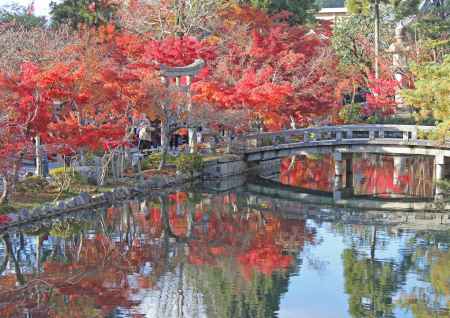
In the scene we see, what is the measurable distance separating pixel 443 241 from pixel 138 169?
1134cm

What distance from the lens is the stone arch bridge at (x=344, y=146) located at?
2939cm

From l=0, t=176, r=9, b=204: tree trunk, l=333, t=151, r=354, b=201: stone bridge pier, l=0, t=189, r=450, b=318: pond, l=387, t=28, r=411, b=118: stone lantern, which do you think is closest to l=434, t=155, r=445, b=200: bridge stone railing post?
l=333, t=151, r=354, b=201: stone bridge pier

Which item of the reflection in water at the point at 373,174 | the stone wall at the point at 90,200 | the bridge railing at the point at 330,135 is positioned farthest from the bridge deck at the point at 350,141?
the stone wall at the point at 90,200

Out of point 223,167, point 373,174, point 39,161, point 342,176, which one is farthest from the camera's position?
point 373,174

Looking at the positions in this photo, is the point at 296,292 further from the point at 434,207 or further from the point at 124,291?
the point at 434,207

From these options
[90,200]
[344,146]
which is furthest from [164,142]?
[344,146]

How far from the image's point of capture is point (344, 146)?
30984 mm

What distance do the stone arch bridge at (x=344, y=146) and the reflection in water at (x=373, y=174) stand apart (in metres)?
0.65

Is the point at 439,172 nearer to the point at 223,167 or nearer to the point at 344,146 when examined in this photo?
the point at 344,146

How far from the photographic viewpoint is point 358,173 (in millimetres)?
35469

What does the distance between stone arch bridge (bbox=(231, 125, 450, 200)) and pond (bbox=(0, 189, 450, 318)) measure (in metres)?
4.59

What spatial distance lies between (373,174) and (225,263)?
1751cm

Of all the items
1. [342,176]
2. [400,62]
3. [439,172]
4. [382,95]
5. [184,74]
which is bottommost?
[342,176]

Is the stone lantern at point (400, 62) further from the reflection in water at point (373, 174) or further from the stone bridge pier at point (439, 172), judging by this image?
the stone bridge pier at point (439, 172)
